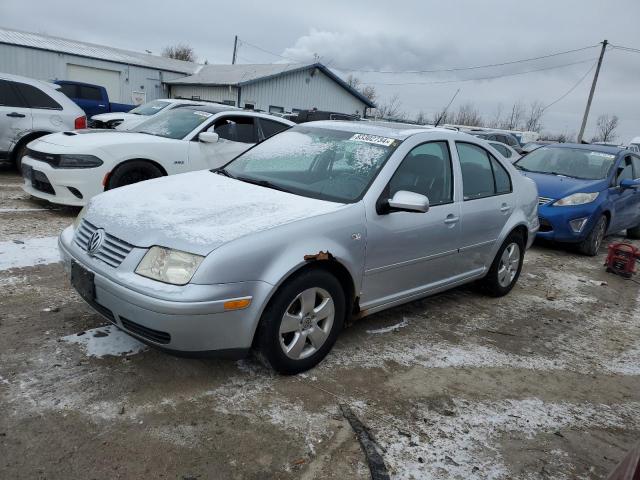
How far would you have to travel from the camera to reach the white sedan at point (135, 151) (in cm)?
634

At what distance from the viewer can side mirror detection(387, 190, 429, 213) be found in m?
3.46

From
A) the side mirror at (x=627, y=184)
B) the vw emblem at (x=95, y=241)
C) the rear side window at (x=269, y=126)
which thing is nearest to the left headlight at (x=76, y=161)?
the rear side window at (x=269, y=126)

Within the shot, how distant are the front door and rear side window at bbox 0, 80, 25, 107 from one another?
7.69 meters

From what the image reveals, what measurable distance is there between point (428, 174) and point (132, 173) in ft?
13.7

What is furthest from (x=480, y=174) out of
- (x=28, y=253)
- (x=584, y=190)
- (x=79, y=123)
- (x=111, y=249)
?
(x=79, y=123)

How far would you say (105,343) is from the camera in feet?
11.5

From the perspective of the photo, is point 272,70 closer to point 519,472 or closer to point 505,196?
point 505,196

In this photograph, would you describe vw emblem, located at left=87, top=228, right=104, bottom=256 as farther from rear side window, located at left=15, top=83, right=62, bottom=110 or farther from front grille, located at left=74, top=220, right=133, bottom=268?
rear side window, located at left=15, top=83, right=62, bottom=110

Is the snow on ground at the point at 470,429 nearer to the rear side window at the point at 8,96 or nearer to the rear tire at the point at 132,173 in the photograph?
the rear tire at the point at 132,173

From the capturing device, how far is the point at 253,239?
2.91 meters

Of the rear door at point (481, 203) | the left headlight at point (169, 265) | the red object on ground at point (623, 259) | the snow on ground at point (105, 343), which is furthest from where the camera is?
the red object on ground at point (623, 259)

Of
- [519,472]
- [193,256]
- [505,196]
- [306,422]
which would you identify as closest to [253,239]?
[193,256]

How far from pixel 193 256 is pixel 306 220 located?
749 mm

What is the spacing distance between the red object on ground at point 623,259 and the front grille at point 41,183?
736cm
